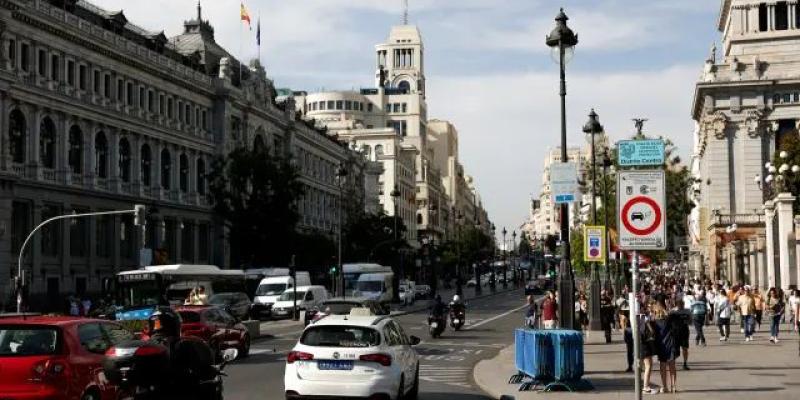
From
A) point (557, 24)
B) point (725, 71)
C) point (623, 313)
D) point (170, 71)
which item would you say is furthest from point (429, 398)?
point (725, 71)

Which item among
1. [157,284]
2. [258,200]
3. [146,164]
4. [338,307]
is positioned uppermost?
[146,164]

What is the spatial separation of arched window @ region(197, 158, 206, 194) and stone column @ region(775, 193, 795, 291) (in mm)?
47336

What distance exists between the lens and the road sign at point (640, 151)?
15102 mm

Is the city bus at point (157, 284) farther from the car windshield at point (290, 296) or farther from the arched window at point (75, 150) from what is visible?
the arched window at point (75, 150)

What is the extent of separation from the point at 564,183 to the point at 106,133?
158 ft

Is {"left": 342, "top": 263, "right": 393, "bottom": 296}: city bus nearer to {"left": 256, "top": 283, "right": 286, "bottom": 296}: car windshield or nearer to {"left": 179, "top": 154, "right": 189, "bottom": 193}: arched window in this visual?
{"left": 179, "top": 154, "right": 189, "bottom": 193}: arched window

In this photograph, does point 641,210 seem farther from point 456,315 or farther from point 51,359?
point 456,315

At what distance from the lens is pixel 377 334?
672 inches

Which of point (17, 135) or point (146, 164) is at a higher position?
point (17, 135)

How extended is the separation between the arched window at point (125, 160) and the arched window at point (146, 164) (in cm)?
227

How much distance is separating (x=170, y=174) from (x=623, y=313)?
46.9 metres

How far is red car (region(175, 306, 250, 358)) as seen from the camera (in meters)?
27.8

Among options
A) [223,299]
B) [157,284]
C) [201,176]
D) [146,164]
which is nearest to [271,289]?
[223,299]

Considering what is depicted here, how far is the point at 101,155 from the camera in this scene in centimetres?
6662
